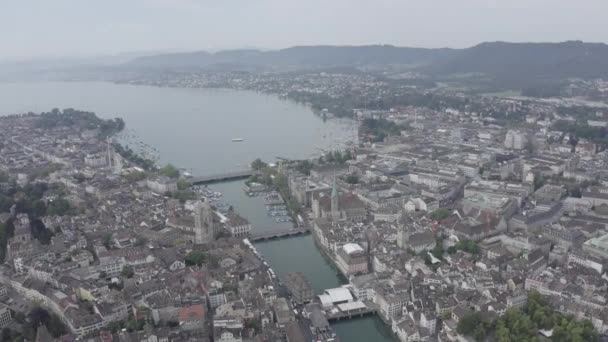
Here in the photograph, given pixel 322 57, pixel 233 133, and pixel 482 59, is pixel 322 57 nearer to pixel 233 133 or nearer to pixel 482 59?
pixel 482 59

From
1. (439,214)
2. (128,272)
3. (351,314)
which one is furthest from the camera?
(439,214)

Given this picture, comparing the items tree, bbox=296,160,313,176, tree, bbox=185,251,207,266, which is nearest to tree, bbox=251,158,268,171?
tree, bbox=296,160,313,176

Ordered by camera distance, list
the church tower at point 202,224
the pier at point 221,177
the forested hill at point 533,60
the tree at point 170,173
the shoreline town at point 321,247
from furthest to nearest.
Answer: the forested hill at point 533,60
the pier at point 221,177
the tree at point 170,173
the church tower at point 202,224
the shoreline town at point 321,247

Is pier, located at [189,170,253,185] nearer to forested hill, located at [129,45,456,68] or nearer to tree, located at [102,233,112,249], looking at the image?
tree, located at [102,233,112,249]

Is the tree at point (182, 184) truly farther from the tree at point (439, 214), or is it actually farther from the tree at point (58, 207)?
the tree at point (439, 214)

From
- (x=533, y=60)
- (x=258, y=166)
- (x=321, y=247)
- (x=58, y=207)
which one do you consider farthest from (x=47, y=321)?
(x=533, y=60)

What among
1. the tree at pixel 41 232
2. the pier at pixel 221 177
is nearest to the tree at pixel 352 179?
the pier at pixel 221 177
